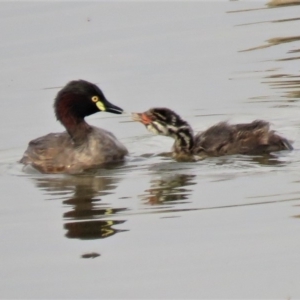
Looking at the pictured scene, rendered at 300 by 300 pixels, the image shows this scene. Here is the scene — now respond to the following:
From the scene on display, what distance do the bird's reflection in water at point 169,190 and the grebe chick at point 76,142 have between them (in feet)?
3.78

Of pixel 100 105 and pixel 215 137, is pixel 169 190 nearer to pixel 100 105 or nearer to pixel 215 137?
pixel 215 137

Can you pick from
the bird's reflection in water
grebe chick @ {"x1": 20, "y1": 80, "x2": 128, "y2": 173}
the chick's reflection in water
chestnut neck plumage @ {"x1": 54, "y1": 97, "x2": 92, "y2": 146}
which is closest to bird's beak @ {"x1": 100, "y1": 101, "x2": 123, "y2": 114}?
grebe chick @ {"x1": 20, "y1": 80, "x2": 128, "y2": 173}

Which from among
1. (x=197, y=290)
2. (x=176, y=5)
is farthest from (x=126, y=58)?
(x=197, y=290)

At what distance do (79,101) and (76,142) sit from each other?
43 centimetres

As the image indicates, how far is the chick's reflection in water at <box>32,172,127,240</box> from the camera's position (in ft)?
28.7

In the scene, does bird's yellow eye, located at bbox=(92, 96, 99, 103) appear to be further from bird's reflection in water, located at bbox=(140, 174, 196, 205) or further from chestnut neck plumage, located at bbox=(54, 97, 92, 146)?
bird's reflection in water, located at bbox=(140, 174, 196, 205)

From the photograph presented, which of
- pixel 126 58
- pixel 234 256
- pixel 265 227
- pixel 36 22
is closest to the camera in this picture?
pixel 234 256

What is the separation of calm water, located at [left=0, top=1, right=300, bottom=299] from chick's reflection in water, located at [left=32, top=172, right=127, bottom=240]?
0.02m

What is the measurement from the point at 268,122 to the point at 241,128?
0.42m

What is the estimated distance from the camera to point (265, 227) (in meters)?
8.34

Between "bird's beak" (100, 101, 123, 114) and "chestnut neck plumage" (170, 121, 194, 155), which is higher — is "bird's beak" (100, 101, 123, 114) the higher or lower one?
the higher one

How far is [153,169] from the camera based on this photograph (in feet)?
35.7

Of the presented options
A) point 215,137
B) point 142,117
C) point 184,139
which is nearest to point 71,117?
point 142,117

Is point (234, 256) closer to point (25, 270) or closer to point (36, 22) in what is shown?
point (25, 270)
